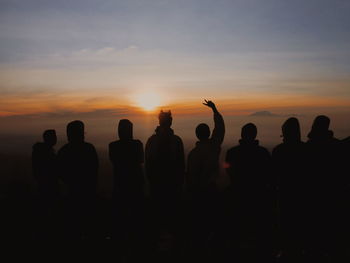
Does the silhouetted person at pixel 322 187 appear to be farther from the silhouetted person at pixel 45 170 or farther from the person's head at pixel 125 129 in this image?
the silhouetted person at pixel 45 170

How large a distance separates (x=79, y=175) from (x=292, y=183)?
3.87 metres

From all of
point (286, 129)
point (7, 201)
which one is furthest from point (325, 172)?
point (7, 201)

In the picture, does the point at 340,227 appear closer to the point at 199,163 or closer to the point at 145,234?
the point at 199,163

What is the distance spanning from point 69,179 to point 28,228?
1974mm

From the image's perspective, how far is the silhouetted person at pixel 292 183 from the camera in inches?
263

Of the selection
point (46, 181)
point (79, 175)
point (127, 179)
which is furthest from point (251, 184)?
point (46, 181)

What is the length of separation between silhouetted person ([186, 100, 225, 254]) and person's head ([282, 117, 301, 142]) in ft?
3.97

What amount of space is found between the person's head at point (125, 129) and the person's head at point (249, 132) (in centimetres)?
208

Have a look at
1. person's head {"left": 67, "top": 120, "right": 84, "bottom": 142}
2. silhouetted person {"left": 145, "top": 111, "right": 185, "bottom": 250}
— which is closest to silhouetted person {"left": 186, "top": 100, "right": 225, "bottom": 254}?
silhouetted person {"left": 145, "top": 111, "right": 185, "bottom": 250}

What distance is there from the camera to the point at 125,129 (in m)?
7.13

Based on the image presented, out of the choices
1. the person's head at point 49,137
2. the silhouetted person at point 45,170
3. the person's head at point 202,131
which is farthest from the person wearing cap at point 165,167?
the person's head at point 49,137

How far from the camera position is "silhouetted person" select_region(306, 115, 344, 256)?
6.68m

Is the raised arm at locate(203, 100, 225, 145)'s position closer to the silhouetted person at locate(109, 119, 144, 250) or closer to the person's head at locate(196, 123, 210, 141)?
the person's head at locate(196, 123, 210, 141)

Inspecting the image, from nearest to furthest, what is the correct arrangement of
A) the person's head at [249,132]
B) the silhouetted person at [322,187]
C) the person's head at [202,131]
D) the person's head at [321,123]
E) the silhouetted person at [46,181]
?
the person's head at [321,123] < the silhouetted person at [322,187] < the person's head at [249,132] < the person's head at [202,131] < the silhouetted person at [46,181]
